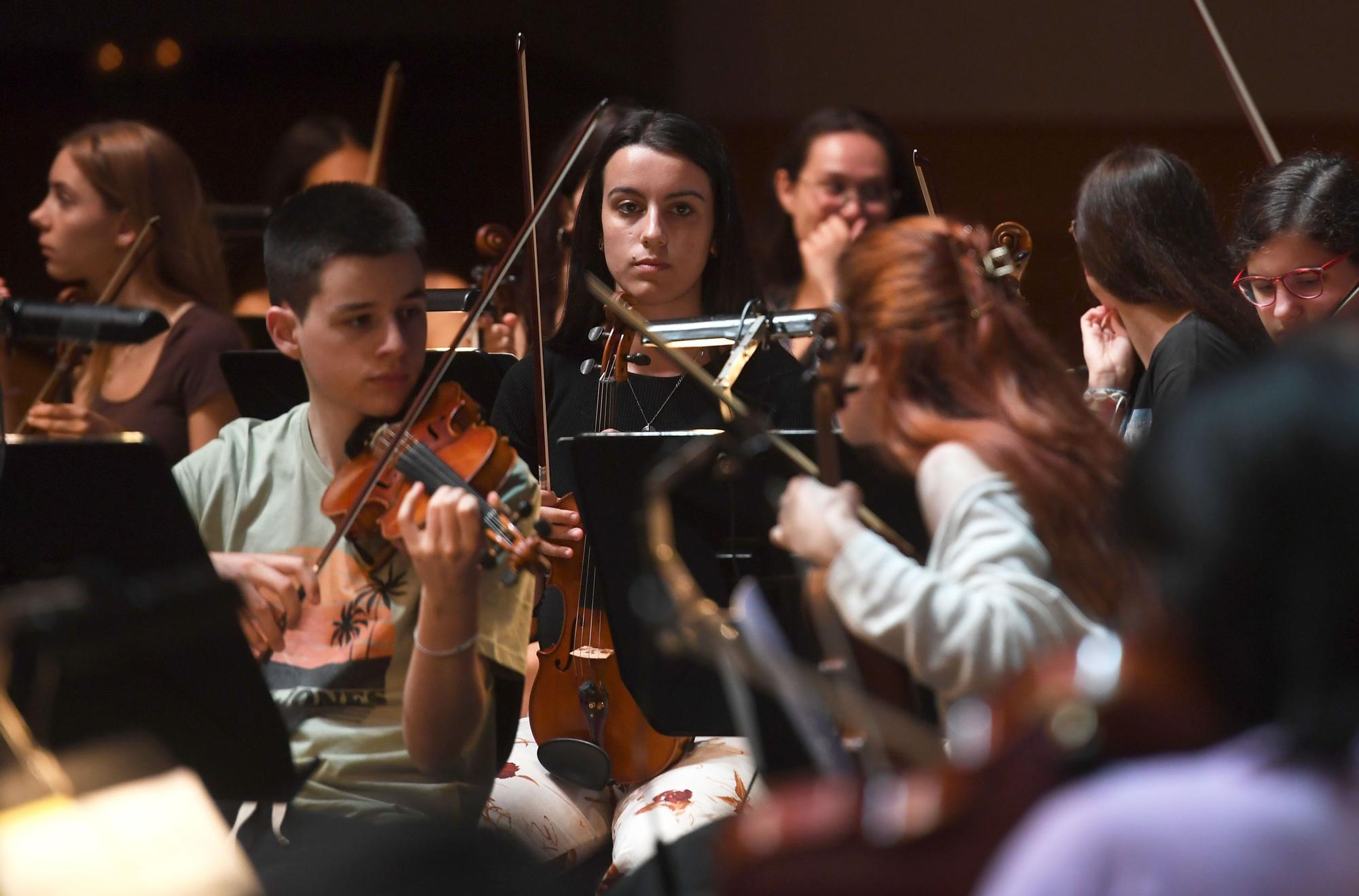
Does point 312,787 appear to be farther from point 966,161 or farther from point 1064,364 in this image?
point 966,161

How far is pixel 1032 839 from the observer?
28.6 inches

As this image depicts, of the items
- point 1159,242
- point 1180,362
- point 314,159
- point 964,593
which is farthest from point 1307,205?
point 314,159

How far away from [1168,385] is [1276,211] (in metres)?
0.33

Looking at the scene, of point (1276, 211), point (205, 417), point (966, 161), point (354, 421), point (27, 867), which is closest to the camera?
point (27, 867)

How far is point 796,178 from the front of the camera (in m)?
2.68

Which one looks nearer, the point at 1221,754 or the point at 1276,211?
the point at 1221,754

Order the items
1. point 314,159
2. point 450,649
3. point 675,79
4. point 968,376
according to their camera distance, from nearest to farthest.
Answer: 1. point 968,376
2. point 450,649
3. point 314,159
4. point 675,79

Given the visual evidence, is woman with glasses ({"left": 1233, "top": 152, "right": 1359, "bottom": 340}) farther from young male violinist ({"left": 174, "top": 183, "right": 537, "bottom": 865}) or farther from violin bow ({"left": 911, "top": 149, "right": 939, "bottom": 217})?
Answer: young male violinist ({"left": 174, "top": 183, "right": 537, "bottom": 865})

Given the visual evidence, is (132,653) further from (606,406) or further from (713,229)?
(713,229)

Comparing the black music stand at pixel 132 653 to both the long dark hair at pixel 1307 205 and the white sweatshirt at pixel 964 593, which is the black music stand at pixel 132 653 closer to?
the white sweatshirt at pixel 964 593

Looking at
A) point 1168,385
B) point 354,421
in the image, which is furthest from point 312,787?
point 1168,385

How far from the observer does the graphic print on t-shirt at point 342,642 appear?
55.2 inches

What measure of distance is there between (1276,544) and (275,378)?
129 cm

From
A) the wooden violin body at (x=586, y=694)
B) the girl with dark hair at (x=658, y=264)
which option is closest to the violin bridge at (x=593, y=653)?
the wooden violin body at (x=586, y=694)
